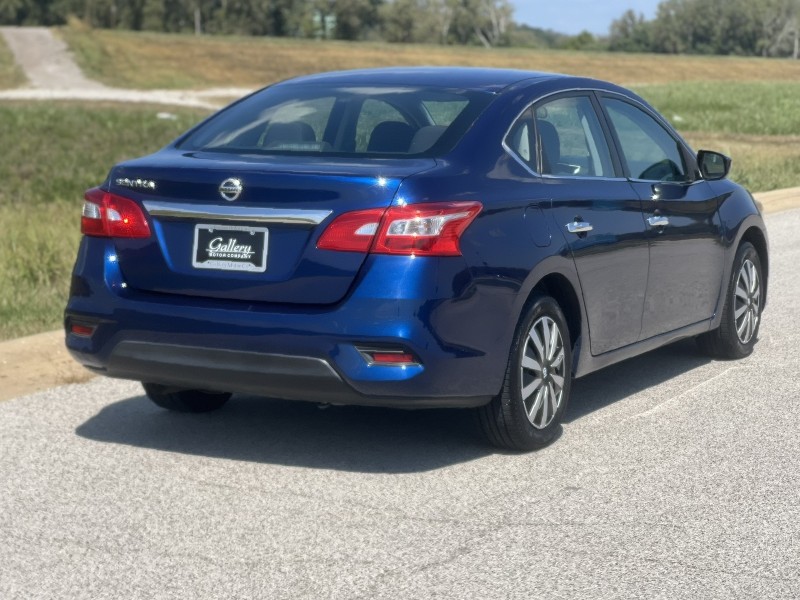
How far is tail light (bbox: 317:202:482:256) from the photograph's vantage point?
5633 millimetres

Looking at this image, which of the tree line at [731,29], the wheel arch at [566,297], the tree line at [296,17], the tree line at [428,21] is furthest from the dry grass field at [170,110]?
the tree line at [731,29]

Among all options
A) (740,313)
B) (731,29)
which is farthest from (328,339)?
(731,29)

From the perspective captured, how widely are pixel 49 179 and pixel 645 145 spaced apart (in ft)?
64.7

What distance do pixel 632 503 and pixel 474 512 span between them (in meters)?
0.61

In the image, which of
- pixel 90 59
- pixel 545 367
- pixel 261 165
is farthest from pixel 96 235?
pixel 90 59

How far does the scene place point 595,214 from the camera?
6.76m

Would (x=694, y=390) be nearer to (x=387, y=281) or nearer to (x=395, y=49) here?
(x=387, y=281)

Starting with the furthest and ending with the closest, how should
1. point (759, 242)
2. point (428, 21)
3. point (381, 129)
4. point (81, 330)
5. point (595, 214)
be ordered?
point (428, 21)
point (759, 242)
point (595, 214)
point (381, 129)
point (81, 330)

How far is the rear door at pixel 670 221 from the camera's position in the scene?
734 centimetres

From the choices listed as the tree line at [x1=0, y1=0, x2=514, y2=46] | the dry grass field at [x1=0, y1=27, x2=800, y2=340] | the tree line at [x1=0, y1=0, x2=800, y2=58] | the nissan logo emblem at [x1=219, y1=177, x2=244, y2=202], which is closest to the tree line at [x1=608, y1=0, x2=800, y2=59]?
the tree line at [x1=0, y1=0, x2=800, y2=58]

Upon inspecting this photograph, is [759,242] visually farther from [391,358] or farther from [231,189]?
[231,189]

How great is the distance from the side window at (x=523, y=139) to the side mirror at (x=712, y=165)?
172 cm

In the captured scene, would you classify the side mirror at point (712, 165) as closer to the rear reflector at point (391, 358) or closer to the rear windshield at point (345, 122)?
the rear windshield at point (345, 122)

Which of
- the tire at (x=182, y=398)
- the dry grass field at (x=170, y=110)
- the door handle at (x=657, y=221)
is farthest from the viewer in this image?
the dry grass field at (x=170, y=110)
